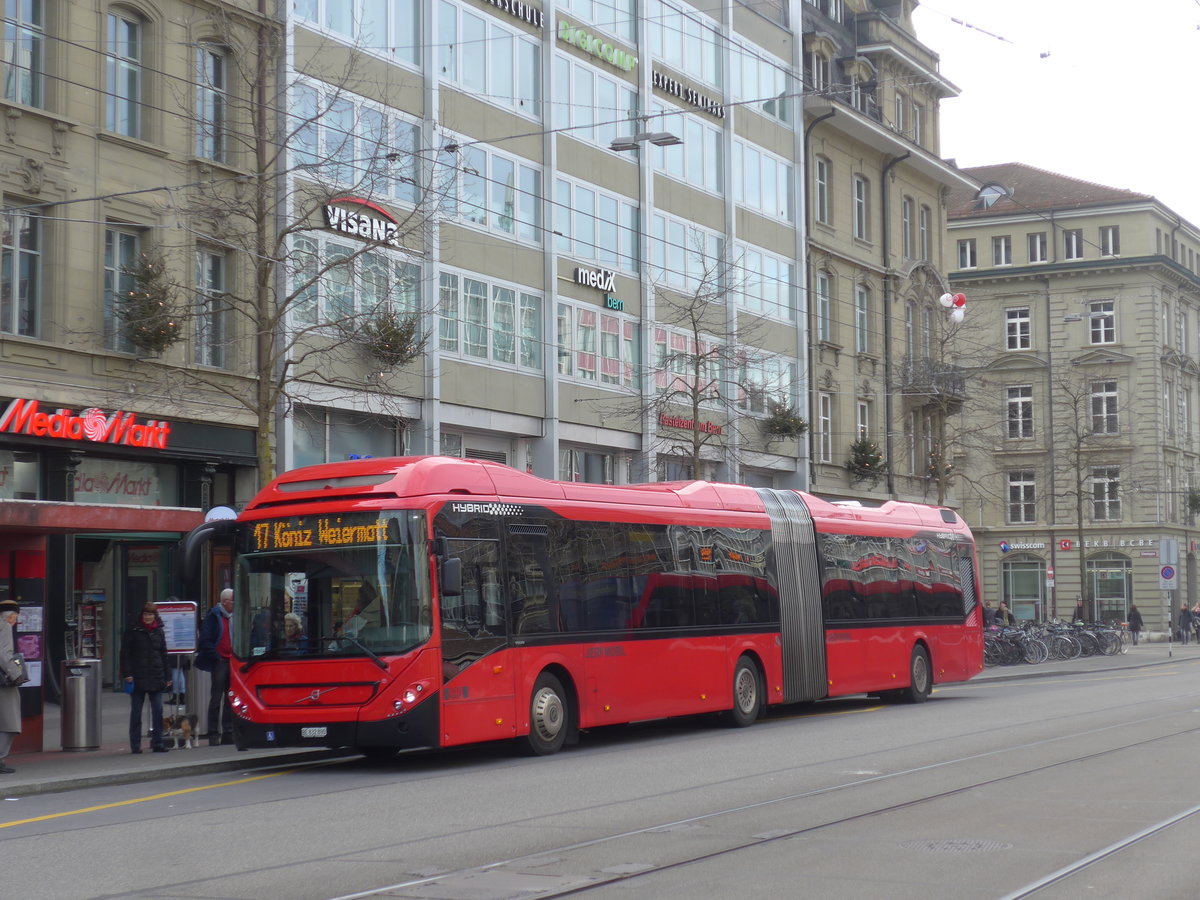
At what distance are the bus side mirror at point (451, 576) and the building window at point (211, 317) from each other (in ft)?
36.3

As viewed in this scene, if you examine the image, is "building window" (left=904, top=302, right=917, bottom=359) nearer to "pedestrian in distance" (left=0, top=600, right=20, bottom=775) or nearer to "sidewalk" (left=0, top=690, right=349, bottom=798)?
"sidewalk" (left=0, top=690, right=349, bottom=798)

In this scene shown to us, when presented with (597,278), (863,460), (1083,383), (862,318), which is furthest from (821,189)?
(1083,383)

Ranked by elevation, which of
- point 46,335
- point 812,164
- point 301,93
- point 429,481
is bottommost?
point 429,481

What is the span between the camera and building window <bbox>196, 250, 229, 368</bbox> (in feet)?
84.4

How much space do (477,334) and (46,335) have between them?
10.4m

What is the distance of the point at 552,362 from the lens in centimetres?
3419

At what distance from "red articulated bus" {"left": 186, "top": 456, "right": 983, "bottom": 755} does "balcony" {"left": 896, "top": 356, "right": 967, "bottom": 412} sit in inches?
1026

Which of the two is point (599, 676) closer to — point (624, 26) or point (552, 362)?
point (552, 362)

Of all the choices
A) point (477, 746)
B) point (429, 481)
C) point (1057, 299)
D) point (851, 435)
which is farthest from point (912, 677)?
point (1057, 299)

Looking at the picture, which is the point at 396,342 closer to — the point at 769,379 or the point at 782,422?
the point at 782,422

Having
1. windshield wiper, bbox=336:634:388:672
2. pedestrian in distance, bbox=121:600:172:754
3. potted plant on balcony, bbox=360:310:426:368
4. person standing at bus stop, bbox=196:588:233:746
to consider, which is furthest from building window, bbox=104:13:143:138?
windshield wiper, bbox=336:634:388:672

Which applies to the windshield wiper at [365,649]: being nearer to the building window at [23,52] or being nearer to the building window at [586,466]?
the building window at [23,52]

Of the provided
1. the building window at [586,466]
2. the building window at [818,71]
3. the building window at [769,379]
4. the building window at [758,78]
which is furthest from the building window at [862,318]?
the building window at [586,466]

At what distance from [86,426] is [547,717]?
9.38m
